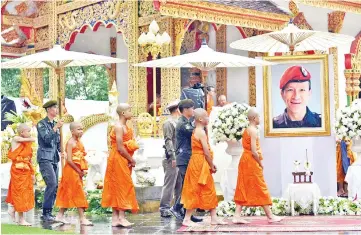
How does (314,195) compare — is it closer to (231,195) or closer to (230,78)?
(231,195)

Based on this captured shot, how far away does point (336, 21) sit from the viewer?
698 inches

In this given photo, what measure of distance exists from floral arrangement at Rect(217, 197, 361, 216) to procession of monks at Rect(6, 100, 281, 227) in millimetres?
890

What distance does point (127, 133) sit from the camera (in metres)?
10.2

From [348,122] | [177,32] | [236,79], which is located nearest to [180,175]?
[348,122]

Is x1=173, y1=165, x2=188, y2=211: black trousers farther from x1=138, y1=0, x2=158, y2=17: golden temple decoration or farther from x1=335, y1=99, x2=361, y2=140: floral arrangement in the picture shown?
x1=138, y1=0, x2=158, y2=17: golden temple decoration

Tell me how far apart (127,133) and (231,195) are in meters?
2.34

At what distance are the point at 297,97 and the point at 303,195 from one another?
1.51 meters

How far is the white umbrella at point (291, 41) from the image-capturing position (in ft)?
39.5

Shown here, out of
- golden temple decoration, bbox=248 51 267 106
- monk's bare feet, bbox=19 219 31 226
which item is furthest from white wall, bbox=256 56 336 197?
golden temple decoration, bbox=248 51 267 106

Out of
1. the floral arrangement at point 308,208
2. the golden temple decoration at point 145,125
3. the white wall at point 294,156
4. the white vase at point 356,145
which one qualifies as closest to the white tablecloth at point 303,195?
the floral arrangement at point 308,208

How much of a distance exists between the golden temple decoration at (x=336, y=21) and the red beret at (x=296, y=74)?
6280 mm

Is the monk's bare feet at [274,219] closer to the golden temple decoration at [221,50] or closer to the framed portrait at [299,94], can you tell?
the framed portrait at [299,94]

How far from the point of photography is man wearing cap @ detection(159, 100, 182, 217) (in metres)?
11.0

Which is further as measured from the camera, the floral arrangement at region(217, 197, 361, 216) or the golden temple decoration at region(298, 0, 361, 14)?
the golden temple decoration at region(298, 0, 361, 14)
